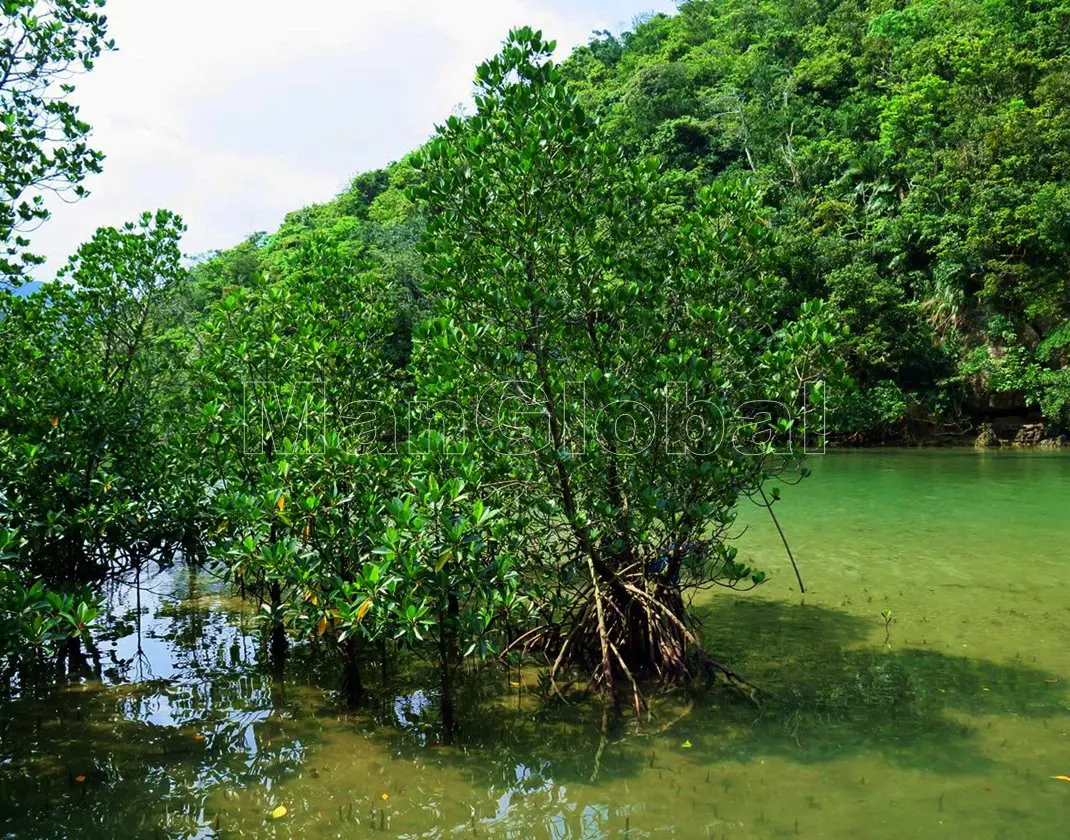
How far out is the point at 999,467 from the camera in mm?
22172

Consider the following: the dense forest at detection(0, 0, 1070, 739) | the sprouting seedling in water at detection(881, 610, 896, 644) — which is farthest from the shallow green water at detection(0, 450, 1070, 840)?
the dense forest at detection(0, 0, 1070, 739)

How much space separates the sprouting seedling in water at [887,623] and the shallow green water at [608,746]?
0.07 meters

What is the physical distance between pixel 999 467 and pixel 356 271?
68.5 feet

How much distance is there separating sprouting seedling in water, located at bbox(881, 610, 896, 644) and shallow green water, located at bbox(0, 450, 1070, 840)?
72 millimetres

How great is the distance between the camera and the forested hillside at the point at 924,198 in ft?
89.5

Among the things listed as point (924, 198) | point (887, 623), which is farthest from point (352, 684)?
point (924, 198)

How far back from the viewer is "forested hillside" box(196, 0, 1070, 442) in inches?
1074

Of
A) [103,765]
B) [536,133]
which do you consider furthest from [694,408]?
[103,765]

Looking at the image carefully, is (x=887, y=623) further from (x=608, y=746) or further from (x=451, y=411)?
(x=451, y=411)

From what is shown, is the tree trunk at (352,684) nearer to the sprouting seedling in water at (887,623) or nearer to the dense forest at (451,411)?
the dense forest at (451,411)

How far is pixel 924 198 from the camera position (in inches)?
Result: 1198

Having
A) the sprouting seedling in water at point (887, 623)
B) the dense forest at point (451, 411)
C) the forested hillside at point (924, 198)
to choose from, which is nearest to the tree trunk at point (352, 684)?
the dense forest at point (451, 411)

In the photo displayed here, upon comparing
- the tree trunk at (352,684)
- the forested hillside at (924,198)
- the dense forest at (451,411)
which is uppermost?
the forested hillside at (924,198)

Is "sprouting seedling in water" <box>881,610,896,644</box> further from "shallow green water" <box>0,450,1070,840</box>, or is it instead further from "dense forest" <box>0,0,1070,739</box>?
"dense forest" <box>0,0,1070,739</box>
